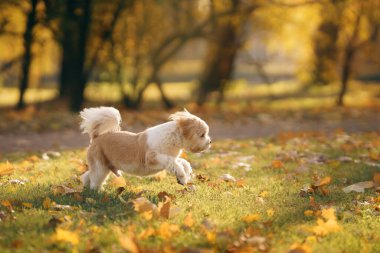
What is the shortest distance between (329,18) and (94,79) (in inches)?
333

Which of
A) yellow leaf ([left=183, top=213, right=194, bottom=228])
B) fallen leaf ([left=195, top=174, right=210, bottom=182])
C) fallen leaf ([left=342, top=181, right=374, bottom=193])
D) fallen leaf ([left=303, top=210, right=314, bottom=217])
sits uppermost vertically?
yellow leaf ([left=183, top=213, right=194, bottom=228])

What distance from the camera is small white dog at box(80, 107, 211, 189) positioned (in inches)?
243

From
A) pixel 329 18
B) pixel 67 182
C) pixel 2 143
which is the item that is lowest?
pixel 2 143

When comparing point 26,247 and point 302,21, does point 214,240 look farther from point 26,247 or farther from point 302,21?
point 302,21

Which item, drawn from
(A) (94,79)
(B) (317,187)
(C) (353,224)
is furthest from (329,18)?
(C) (353,224)

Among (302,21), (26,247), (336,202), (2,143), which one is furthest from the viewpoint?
(302,21)

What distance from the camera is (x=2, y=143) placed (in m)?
11.7

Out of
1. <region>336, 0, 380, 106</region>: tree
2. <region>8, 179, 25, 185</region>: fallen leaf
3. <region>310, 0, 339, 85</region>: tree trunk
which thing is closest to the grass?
<region>8, 179, 25, 185</region>: fallen leaf

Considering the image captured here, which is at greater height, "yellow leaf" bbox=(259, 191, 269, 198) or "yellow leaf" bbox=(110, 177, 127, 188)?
"yellow leaf" bbox=(259, 191, 269, 198)

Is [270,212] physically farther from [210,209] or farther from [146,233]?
[146,233]

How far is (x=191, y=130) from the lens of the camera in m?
6.29

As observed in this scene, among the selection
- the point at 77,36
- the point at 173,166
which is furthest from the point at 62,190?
the point at 77,36

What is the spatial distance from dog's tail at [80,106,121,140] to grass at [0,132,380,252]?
686 millimetres

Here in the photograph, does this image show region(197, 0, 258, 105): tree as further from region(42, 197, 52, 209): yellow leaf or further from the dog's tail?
region(42, 197, 52, 209): yellow leaf
